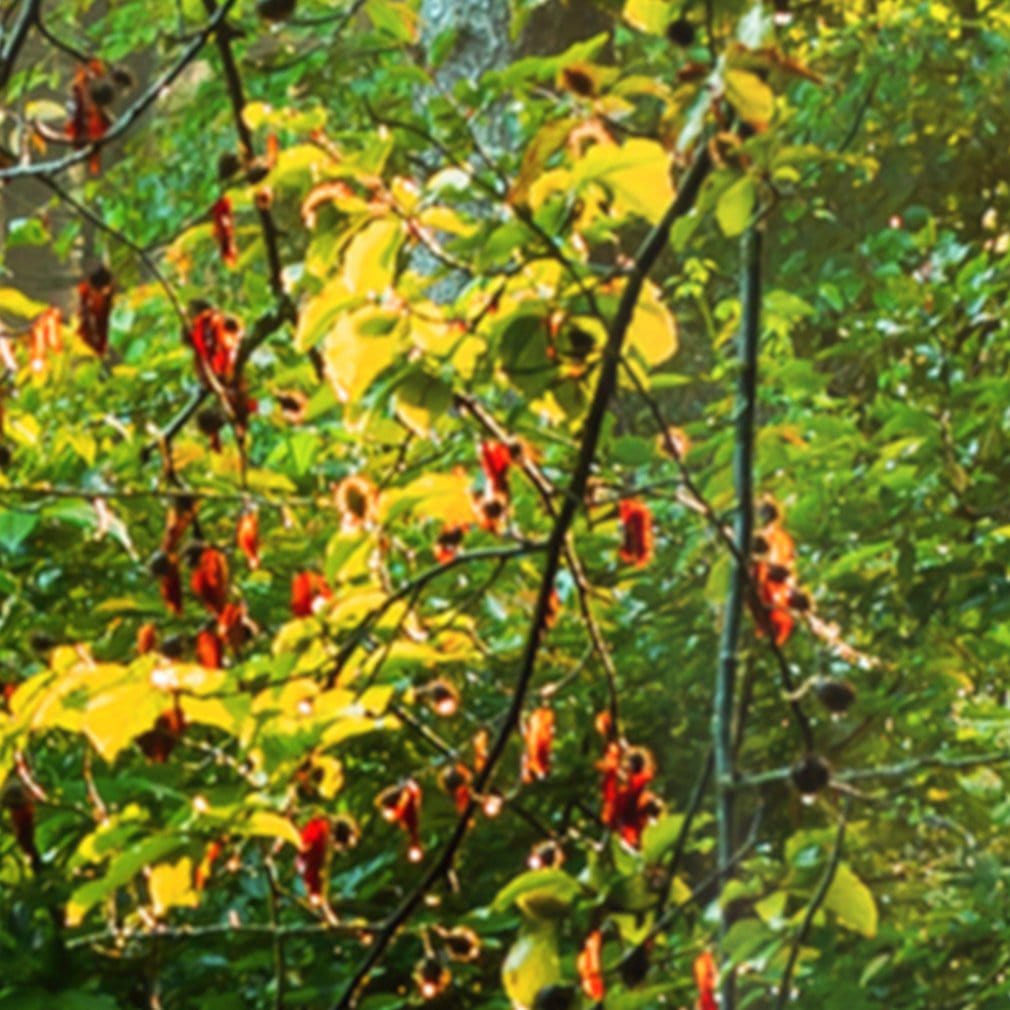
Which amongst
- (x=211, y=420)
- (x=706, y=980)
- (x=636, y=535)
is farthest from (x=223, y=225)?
(x=706, y=980)

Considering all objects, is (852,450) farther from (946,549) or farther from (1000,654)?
(1000,654)

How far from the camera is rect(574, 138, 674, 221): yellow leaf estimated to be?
1.42 m

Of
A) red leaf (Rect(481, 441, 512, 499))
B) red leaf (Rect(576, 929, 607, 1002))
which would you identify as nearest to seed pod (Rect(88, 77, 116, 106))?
red leaf (Rect(481, 441, 512, 499))

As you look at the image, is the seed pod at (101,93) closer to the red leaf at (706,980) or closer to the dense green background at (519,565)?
the dense green background at (519,565)

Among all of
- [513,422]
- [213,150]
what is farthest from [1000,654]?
[213,150]

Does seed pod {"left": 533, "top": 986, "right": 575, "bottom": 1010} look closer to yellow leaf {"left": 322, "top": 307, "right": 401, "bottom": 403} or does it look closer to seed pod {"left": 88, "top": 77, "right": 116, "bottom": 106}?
yellow leaf {"left": 322, "top": 307, "right": 401, "bottom": 403}

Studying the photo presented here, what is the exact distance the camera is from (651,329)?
1.65 meters

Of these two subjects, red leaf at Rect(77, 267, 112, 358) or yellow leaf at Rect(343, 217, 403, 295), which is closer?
yellow leaf at Rect(343, 217, 403, 295)

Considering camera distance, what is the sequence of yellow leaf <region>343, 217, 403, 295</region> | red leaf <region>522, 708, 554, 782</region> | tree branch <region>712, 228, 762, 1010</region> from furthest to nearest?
red leaf <region>522, 708, 554, 782</region>, tree branch <region>712, 228, 762, 1010</region>, yellow leaf <region>343, 217, 403, 295</region>

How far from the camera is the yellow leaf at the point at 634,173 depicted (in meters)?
1.42

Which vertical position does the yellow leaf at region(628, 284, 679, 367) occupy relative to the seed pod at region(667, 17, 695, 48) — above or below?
below

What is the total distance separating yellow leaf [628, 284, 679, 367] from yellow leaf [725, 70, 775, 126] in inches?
12.0

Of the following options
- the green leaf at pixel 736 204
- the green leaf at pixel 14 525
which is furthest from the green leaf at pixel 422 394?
the green leaf at pixel 14 525

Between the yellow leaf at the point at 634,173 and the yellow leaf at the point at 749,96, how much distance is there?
0.27ft
